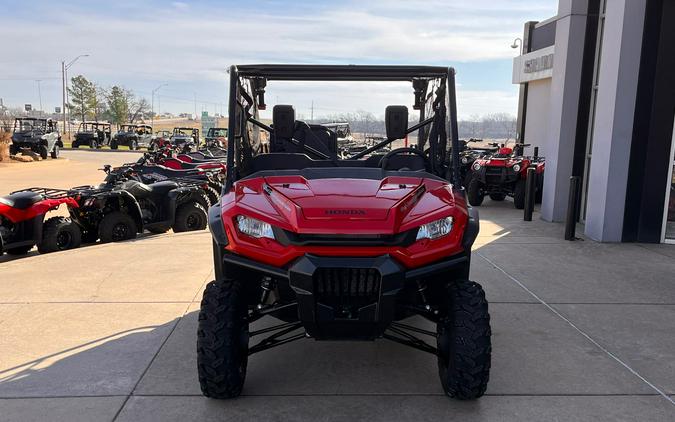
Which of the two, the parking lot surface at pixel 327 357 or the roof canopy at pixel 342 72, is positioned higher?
the roof canopy at pixel 342 72

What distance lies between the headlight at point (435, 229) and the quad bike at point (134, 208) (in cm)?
626

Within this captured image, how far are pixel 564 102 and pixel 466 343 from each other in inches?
301

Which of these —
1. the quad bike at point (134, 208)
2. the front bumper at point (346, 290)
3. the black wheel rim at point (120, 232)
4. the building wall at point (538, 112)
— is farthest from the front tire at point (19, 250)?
the building wall at point (538, 112)

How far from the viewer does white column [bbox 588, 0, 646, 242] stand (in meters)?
7.68

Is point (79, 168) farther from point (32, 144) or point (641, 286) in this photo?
point (641, 286)

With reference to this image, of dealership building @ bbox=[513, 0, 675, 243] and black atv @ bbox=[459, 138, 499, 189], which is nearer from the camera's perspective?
dealership building @ bbox=[513, 0, 675, 243]

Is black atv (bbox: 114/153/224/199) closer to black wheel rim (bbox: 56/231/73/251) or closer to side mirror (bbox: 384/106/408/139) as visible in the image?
black wheel rim (bbox: 56/231/73/251)

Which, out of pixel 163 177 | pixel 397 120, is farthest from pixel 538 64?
pixel 397 120

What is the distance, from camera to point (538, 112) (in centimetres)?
2169

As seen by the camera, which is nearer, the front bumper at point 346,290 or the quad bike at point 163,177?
the front bumper at point 346,290

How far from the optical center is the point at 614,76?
784 cm

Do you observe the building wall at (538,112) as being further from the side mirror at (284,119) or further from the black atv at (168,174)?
the side mirror at (284,119)

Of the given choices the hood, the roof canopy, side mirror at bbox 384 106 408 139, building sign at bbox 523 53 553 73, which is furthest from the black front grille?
building sign at bbox 523 53 553 73

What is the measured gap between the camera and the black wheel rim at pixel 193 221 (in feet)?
31.1
